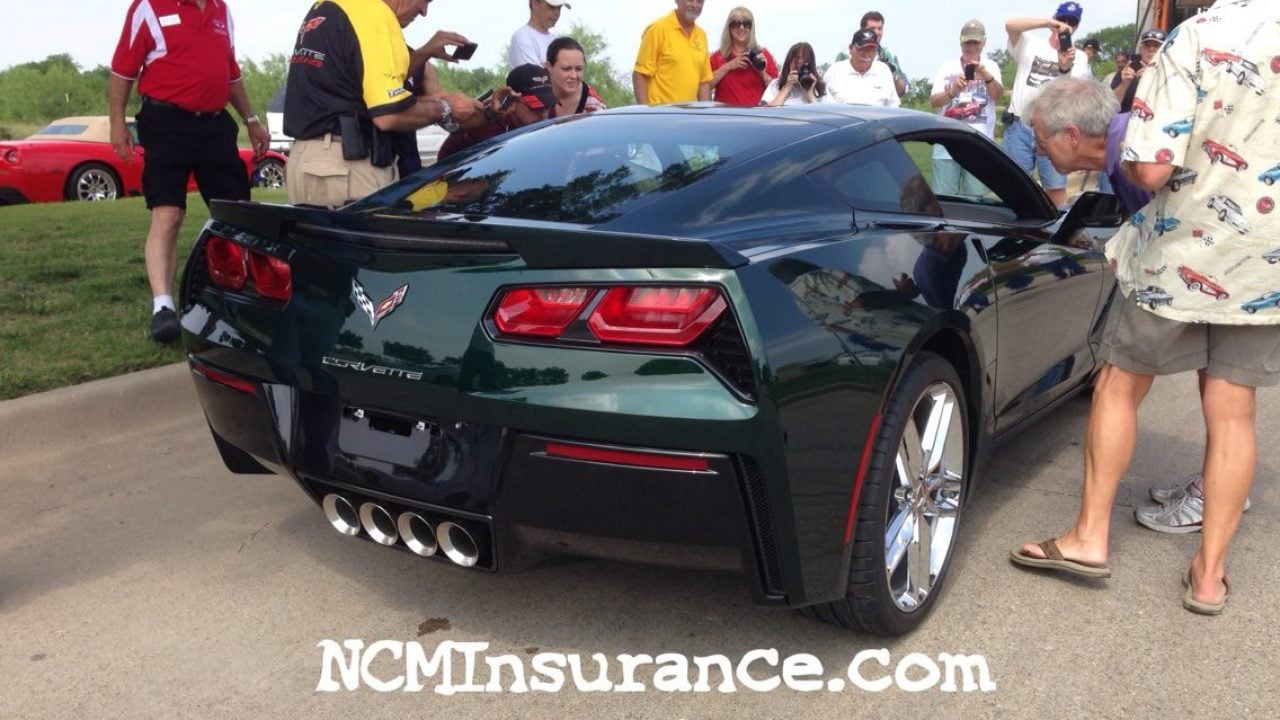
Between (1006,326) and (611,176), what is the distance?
1.31 meters

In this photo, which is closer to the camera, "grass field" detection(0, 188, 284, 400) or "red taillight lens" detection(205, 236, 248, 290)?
"red taillight lens" detection(205, 236, 248, 290)

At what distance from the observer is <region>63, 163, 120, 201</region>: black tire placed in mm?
15977

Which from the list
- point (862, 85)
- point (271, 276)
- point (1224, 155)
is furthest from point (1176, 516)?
point (862, 85)

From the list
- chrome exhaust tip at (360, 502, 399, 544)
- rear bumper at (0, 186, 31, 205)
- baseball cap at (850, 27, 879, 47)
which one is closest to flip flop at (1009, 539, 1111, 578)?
chrome exhaust tip at (360, 502, 399, 544)

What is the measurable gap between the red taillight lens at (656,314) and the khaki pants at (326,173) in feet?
8.66

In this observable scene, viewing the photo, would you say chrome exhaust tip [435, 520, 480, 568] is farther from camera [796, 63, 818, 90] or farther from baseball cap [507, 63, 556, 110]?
camera [796, 63, 818, 90]

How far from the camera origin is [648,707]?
2.62 metres

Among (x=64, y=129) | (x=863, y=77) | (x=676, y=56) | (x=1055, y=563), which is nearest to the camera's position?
(x=1055, y=563)

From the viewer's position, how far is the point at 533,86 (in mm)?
5391

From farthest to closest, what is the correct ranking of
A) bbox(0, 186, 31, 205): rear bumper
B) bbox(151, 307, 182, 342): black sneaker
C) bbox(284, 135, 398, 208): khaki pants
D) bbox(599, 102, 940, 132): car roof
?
bbox(0, 186, 31, 205): rear bumper, bbox(151, 307, 182, 342): black sneaker, bbox(284, 135, 398, 208): khaki pants, bbox(599, 102, 940, 132): car roof

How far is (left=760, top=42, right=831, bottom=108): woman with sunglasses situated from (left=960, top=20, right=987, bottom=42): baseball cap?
141 cm

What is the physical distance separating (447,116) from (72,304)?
2473 millimetres

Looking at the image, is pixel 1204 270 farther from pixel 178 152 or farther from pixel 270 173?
pixel 270 173

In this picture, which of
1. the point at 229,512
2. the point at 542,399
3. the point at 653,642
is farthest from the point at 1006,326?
the point at 229,512
